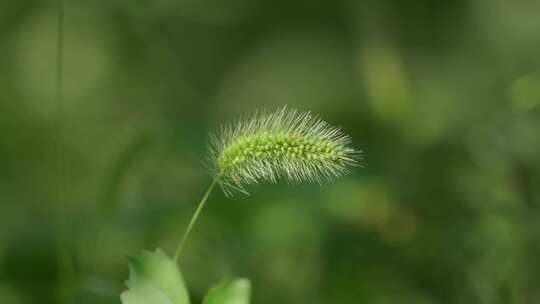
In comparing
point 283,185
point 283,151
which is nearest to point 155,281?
point 283,151

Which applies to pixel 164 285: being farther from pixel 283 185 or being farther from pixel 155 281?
pixel 283 185

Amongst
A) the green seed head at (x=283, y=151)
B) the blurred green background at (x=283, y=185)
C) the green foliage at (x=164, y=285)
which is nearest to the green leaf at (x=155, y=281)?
the green foliage at (x=164, y=285)

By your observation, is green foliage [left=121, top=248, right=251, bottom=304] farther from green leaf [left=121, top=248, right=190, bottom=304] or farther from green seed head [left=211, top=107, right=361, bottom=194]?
green seed head [left=211, top=107, right=361, bottom=194]

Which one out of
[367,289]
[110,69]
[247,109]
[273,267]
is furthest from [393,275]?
[110,69]

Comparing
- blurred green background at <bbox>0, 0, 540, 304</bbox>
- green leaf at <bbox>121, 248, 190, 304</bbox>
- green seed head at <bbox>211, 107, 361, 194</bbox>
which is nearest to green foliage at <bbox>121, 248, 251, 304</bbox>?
green leaf at <bbox>121, 248, 190, 304</bbox>

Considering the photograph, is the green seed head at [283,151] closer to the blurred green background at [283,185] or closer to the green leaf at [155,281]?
the green leaf at [155,281]

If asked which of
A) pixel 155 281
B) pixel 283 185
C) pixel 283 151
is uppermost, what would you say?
pixel 283 185
